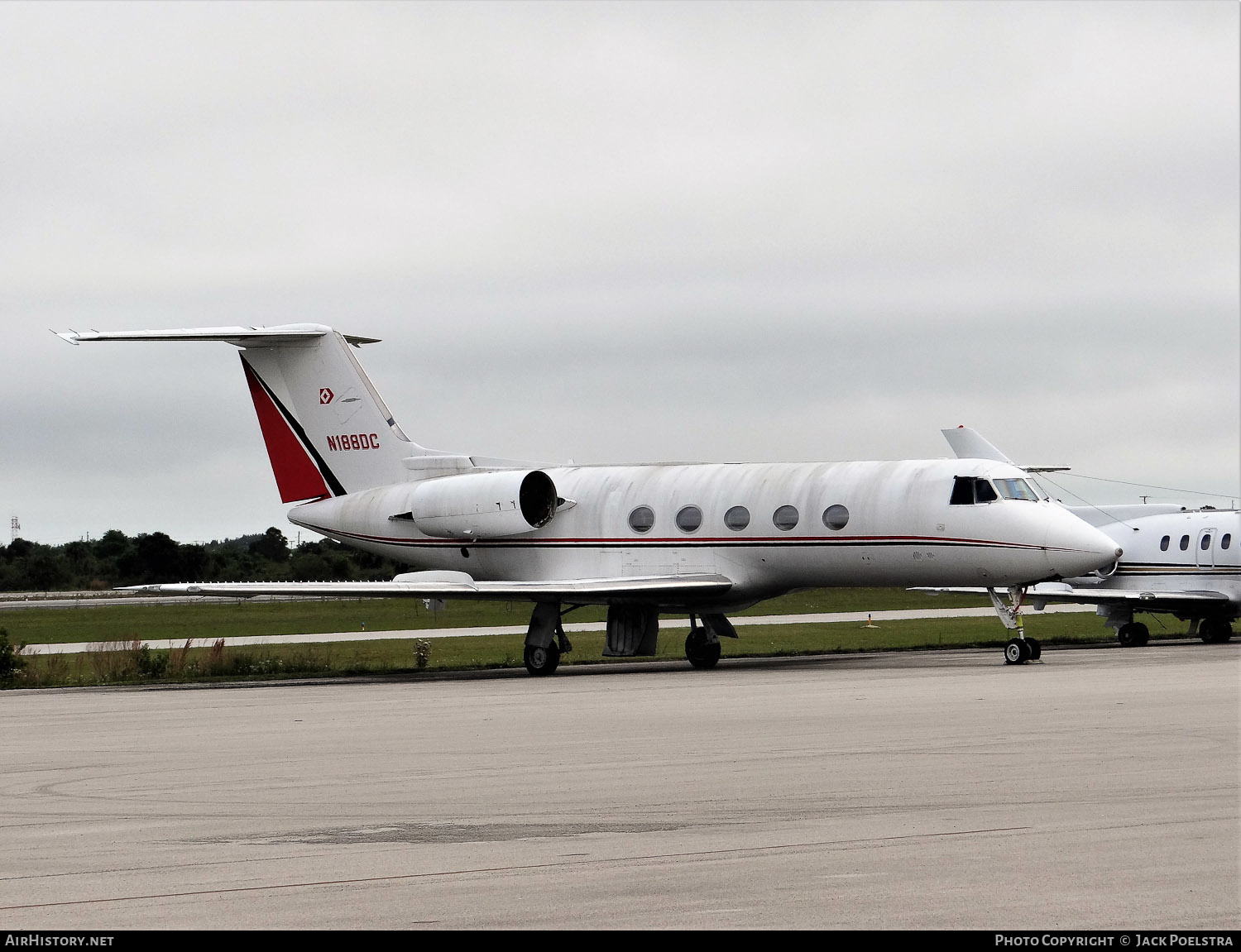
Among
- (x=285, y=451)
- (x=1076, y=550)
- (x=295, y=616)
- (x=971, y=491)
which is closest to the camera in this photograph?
(x=1076, y=550)

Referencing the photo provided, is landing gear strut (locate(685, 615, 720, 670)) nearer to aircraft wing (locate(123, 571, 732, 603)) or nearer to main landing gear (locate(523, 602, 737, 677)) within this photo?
main landing gear (locate(523, 602, 737, 677))

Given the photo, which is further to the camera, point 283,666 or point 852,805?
point 283,666

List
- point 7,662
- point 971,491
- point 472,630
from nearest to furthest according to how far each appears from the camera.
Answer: point 971,491, point 7,662, point 472,630

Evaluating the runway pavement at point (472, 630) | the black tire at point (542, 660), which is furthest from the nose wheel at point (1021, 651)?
the runway pavement at point (472, 630)

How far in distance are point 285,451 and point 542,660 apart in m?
8.27

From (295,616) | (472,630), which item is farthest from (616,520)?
(295,616)

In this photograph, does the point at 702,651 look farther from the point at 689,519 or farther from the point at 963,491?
the point at 963,491

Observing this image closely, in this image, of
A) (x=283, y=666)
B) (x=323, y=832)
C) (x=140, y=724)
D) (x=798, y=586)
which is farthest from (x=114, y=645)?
(x=323, y=832)

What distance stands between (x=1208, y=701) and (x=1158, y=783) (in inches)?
276

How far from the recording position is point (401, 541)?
31.4 meters

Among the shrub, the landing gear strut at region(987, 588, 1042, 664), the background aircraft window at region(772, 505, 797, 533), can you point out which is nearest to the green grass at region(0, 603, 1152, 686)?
the shrub

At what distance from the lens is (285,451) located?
108 feet

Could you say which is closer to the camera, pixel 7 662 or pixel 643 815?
pixel 643 815

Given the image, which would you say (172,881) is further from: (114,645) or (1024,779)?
(114,645)
